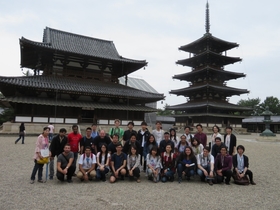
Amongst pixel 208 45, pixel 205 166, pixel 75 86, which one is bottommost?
pixel 205 166

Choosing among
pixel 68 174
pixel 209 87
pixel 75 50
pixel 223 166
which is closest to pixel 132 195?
pixel 68 174

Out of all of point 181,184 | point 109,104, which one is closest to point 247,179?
point 181,184

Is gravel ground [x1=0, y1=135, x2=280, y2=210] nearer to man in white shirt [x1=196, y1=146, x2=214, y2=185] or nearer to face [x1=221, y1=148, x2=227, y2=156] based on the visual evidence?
man in white shirt [x1=196, y1=146, x2=214, y2=185]

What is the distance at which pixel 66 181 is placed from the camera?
6.07m

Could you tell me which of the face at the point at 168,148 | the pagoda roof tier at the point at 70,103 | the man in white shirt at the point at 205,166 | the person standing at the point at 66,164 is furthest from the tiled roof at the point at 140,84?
the person standing at the point at 66,164

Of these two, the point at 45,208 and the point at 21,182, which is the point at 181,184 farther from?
the point at 21,182

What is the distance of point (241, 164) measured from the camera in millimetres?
6414

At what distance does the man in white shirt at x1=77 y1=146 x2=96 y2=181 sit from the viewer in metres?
6.14

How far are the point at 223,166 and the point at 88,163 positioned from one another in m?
4.16

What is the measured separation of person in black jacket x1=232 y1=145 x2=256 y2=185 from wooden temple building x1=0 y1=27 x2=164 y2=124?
15720 millimetres

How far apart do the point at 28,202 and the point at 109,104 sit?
17885 mm

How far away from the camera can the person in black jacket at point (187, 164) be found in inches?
254

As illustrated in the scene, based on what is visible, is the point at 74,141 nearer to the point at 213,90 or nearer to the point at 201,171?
the point at 201,171

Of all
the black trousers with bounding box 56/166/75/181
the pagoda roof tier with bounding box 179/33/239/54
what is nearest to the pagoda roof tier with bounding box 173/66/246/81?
the pagoda roof tier with bounding box 179/33/239/54
